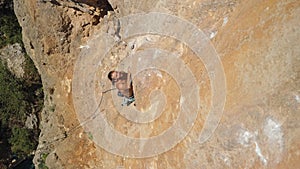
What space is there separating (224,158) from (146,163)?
1922 millimetres

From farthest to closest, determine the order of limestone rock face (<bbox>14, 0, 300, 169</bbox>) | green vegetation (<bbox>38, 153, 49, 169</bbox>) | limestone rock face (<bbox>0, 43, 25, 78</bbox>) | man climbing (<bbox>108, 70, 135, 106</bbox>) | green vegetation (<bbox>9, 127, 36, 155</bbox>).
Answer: limestone rock face (<bbox>0, 43, 25, 78</bbox>)
green vegetation (<bbox>9, 127, 36, 155</bbox>)
green vegetation (<bbox>38, 153, 49, 169</bbox>)
man climbing (<bbox>108, 70, 135, 106</bbox>)
limestone rock face (<bbox>14, 0, 300, 169</bbox>)

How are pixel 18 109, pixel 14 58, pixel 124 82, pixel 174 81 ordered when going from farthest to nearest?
1. pixel 14 58
2. pixel 18 109
3. pixel 124 82
4. pixel 174 81

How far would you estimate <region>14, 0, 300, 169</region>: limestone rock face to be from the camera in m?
6.27

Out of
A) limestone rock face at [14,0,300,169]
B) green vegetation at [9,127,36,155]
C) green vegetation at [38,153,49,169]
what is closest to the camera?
limestone rock face at [14,0,300,169]

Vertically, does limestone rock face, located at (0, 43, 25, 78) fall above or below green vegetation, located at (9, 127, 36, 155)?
above

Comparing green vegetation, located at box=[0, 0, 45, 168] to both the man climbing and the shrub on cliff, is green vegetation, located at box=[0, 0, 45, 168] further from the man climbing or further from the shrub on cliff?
the man climbing

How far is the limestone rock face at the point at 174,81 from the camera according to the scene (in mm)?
6266

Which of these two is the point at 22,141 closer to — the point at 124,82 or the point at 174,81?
the point at 124,82

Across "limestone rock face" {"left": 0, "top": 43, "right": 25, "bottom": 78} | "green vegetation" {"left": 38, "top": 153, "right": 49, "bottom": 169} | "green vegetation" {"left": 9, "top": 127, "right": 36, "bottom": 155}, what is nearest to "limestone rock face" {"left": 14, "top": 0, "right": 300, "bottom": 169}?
"green vegetation" {"left": 38, "top": 153, "right": 49, "bottom": 169}

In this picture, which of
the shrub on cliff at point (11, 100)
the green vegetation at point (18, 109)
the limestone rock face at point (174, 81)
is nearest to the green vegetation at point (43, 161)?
the limestone rock face at point (174, 81)

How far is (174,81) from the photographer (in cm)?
792

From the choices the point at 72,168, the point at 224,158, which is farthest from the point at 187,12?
the point at 72,168

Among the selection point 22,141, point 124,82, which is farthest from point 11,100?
point 124,82

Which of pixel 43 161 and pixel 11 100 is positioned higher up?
pixel 11 100
